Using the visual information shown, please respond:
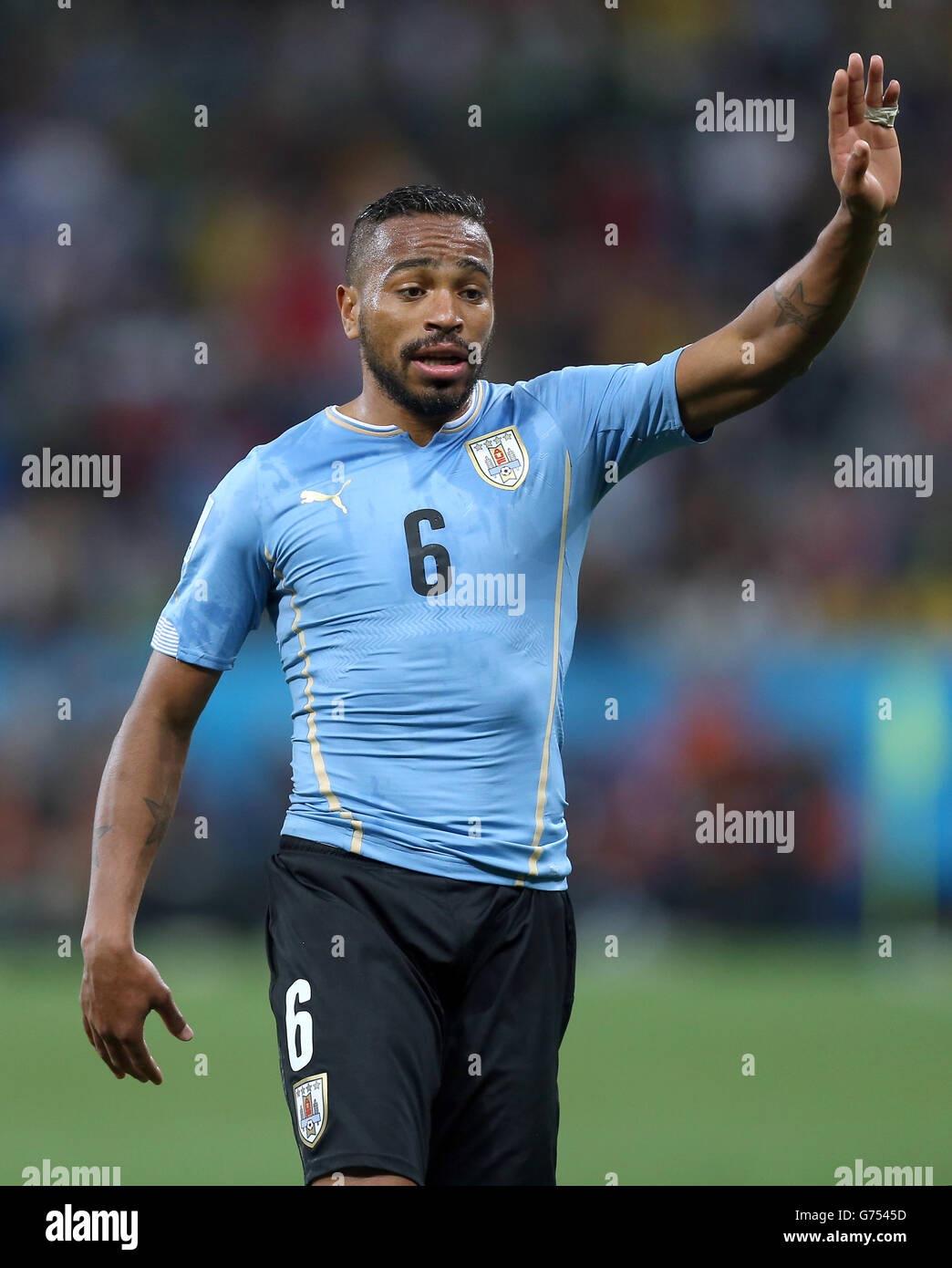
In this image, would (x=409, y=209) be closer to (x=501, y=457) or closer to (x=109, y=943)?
(x=501, y=457)

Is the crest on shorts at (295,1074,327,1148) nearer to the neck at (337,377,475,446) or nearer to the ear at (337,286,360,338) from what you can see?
the neck at (337,377,475,446)

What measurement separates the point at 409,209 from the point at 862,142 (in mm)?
988

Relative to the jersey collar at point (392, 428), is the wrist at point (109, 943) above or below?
below

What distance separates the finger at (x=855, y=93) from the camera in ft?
11.4

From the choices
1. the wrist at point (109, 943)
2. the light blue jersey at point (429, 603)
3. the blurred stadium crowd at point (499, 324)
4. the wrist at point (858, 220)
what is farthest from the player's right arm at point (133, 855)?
the blurred stadium crowd at point (499, 324)

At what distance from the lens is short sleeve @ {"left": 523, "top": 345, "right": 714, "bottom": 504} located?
3695 mm

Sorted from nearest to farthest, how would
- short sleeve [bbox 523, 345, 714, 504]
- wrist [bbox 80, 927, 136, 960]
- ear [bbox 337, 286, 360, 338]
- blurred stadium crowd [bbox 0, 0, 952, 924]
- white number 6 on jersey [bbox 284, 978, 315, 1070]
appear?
white number 6 on jersey [bbox 284, 978, 315, 1070], wrist [bbox 80, 927, 136, 960], short sleeve [bbox 523, 345, 714, 504], ear [bbox 337, 286, 360, 338], blurred stadium crowd [bbox 0, 0, 952, 924]

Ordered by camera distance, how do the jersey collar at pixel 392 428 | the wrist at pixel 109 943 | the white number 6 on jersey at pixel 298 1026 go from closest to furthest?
the white number 6 on jersey at pixel 298 1026 → the wrist at pixel 109 943 → the jersey collar at pixel 392 428

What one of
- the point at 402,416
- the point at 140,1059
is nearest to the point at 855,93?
the point at 402,416

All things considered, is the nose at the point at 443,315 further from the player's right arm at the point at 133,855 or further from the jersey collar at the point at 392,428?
the player's right arm at the point at 133,855

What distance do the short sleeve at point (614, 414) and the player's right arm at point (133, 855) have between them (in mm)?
895

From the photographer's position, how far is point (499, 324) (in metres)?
12.7

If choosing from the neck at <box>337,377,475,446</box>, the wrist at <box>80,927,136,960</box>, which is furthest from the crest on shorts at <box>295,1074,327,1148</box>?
the neck at <box>337,377,475,446</box>

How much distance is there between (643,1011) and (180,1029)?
5.49 metres
